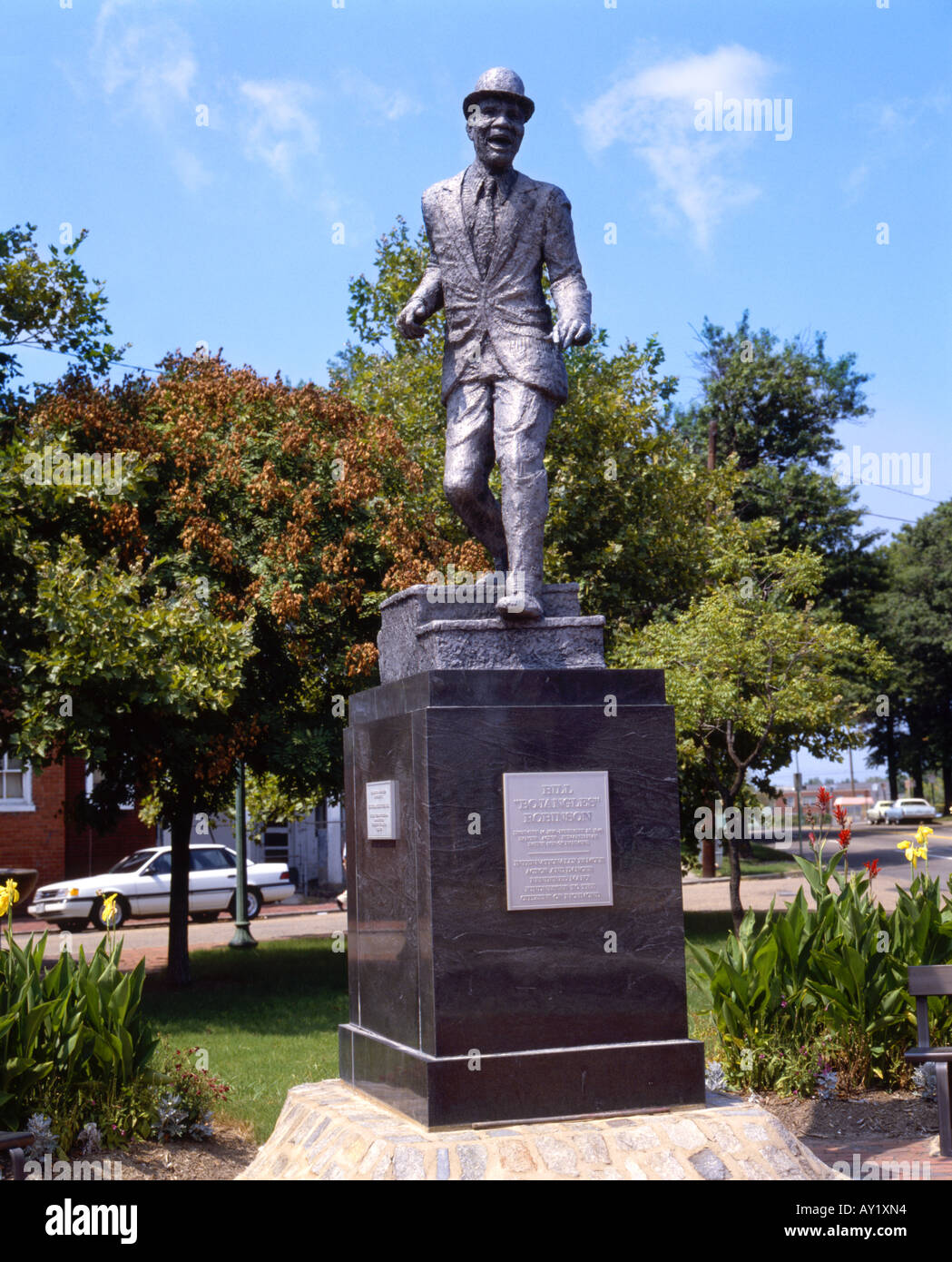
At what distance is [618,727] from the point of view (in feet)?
19.1

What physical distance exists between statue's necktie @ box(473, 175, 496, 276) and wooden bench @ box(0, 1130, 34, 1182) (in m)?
4.69

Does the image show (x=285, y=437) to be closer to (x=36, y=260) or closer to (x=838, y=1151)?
(x=36, y=260)

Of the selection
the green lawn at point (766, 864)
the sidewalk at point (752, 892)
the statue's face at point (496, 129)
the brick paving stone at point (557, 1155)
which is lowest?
the green lawn at point (766, 864)

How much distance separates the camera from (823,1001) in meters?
8.16

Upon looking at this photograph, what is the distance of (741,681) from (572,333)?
1192 cm

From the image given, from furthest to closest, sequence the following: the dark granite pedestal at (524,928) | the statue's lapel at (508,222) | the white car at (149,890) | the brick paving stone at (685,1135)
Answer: the white car at (149,890), the statue's lapel at (508,222), the dark granite pedestal at (524,928), the brick paving stone at (685,1135)

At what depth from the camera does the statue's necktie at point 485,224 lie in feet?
21.1

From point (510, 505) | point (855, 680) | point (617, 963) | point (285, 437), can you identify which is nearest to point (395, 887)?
point (617, 963)

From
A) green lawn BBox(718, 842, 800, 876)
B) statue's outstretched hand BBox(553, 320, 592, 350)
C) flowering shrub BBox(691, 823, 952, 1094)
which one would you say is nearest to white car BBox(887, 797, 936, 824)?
green lawn BBox(718, 842, 800, 876)

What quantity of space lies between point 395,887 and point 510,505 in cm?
187

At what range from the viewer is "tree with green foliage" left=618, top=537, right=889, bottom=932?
672 inches

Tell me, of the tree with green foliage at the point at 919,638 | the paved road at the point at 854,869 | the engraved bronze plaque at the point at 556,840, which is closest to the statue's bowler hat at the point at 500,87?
the engraved bronze plaque at the point at 556,840

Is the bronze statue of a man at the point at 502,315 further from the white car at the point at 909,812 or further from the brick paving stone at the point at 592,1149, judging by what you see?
the white car at the point at 909,812

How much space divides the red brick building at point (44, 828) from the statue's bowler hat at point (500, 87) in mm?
23342
